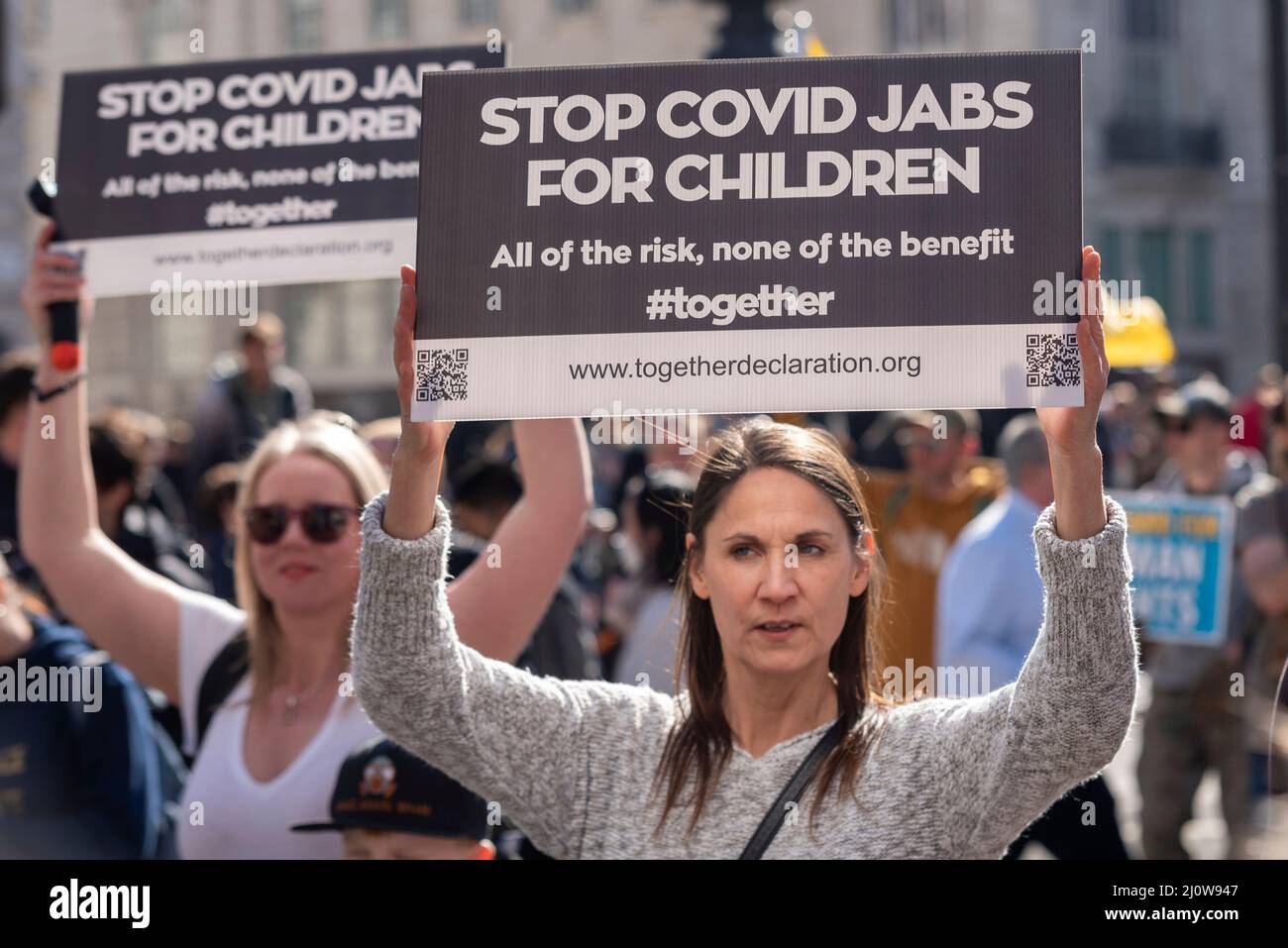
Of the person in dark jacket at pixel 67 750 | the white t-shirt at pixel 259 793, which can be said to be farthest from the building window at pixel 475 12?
the white t-shirt at pixel 259 793

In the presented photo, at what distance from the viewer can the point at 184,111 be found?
4098 millimetres

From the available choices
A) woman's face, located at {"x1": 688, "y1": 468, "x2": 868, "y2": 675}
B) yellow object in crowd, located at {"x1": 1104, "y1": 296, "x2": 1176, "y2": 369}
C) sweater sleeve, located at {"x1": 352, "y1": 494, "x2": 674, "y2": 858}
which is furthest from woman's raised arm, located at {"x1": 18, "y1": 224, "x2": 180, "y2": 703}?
yellow object in crowd, located at {"x1": 1104, "y1": 296, "x2": 1176, "y2": 369}

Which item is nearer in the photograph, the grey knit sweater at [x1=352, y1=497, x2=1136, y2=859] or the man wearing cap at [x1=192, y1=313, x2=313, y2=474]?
the grey knit sweater at [x1=352, y1=497, x2=1136, y2=859]

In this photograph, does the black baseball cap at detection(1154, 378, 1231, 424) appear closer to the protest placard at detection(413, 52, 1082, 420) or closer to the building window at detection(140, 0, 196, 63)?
the protest placard at detection(413, 52, 1082, 420)

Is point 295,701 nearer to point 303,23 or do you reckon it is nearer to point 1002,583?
point 1002,583

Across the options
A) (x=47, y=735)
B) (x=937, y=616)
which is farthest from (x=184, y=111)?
(x=937, y=616)

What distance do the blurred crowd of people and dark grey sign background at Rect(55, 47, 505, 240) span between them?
295mm

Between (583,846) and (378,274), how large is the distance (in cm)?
165

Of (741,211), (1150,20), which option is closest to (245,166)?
(741,211)

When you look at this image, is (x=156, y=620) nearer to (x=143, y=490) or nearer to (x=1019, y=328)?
(x=1019, y=328)

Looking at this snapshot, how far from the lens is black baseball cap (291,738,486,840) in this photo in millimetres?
3172

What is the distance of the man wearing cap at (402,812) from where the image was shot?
10.4ft

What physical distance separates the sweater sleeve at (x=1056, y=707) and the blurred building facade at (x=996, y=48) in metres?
24.8

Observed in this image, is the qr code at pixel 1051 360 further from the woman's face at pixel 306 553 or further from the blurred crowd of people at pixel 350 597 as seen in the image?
the woman's face at pixel 306 553
